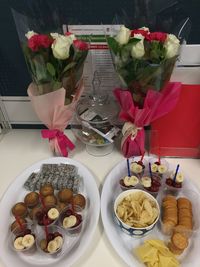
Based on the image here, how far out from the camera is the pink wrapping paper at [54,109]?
781 millimetres

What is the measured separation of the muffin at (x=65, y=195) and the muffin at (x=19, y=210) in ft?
0.34

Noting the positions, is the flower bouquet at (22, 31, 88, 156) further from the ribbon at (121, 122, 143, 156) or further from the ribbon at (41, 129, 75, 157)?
the ribbon at (121, 122, 143, 156)

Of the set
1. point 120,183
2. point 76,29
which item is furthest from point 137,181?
point 76,29

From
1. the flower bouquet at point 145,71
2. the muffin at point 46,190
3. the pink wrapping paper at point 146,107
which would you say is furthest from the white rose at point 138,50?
the muffin at point 46,190

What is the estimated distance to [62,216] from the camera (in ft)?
2.50

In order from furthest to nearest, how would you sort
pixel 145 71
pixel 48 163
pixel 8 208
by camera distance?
pixel 48 163, pixel 8 208, pixel 145 71

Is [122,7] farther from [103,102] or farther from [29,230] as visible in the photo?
[29,230]

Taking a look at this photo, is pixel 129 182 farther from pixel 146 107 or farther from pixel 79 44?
pixel 79 44

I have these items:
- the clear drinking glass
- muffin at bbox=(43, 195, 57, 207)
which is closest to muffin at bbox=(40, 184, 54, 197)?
muffin at bbox=(43, 195, 57, 207)

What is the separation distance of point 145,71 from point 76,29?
28 cm

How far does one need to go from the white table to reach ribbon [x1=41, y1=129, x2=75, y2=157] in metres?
0.04

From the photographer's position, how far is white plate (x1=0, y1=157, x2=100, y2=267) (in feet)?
2.31

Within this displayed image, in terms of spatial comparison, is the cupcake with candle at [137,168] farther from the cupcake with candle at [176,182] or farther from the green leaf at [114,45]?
the green leaf at [114,45]

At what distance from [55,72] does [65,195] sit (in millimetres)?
356
